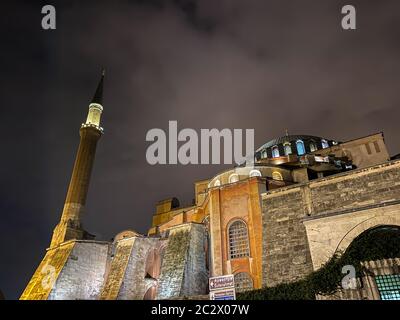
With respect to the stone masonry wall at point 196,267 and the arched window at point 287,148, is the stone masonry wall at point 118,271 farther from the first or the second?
the arched window at point 287,148

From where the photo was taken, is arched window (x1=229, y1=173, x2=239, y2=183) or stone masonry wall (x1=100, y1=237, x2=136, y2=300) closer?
stone masonry wall (x1=100, y1=237, x2=136, y2=300)

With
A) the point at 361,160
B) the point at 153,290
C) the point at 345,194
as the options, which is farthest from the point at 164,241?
the point at 361,160

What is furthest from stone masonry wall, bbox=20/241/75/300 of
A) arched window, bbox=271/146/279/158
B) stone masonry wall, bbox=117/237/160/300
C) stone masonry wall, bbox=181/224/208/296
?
arched window, bbox=271/146/279/158

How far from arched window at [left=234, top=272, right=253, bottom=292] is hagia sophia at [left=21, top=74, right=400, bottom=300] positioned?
0.18ft

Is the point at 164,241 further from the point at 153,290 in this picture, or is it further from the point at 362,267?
the point at 362,267

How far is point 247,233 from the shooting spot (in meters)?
19.3

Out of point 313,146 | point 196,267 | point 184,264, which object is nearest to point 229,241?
point 196,267

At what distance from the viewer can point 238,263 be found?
736 inches

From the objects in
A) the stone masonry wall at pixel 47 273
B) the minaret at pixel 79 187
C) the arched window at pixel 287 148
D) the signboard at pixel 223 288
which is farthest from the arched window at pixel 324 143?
the signboard at pixel 223 288

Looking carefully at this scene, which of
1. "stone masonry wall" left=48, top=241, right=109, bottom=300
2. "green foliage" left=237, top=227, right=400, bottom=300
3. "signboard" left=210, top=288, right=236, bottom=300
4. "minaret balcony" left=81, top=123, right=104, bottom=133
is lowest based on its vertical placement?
"signboard" left=210, top=288, right=236, bottom=300

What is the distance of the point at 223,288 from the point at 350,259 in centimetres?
571

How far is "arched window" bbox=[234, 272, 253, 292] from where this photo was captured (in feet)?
59.1

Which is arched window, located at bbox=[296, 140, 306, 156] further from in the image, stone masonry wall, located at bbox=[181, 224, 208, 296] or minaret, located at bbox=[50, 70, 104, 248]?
minaret, located at bbox=[50, 70, 104, 248]
